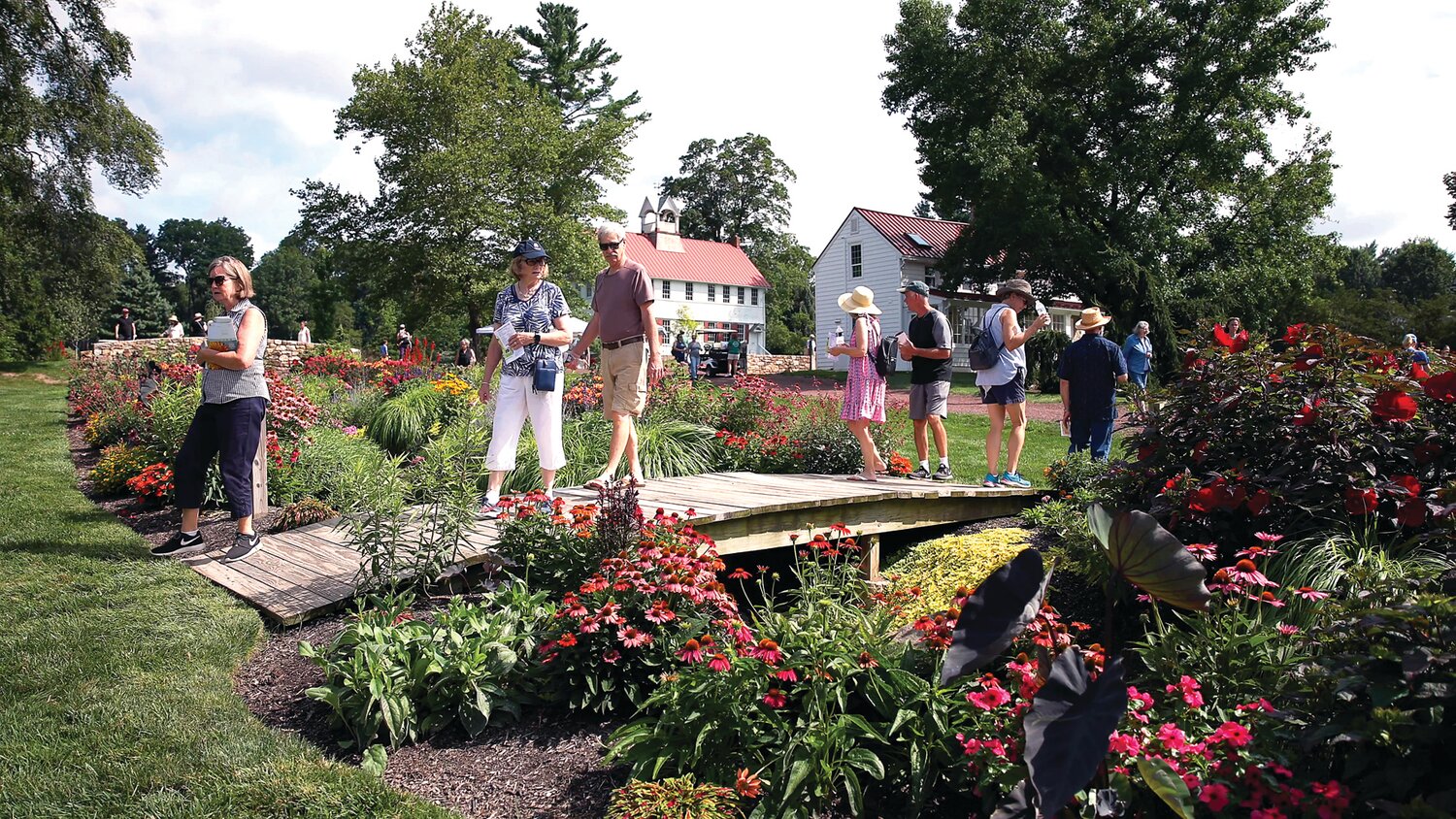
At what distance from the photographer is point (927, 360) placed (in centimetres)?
677

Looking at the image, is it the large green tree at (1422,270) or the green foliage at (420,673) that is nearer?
the green foliage at (420,673)

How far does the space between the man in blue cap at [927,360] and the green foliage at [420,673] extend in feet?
13.2

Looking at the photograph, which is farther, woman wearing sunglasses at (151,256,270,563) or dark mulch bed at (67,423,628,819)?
woman wearing sunglasses at (151,256,270,563)

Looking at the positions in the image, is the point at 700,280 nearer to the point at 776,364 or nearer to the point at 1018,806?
the point at 776,364

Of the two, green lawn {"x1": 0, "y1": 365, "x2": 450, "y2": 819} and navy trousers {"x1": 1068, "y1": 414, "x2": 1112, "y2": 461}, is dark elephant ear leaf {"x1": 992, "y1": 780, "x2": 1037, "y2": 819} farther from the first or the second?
navy trousers {"x1": 1068, "y1": 414, "x2": 1112, "y2": 461}

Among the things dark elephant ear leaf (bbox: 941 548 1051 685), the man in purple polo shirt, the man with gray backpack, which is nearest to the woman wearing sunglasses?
the man in purple polo shirt

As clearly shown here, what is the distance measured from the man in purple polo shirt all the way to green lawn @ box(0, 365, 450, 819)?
2.39 metres

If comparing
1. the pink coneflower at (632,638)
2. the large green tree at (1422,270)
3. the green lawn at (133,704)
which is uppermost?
the large green tree at (1422,270)

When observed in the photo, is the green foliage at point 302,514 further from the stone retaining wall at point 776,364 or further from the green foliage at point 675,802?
the stone retaining wall at point 776,364

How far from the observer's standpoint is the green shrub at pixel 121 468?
7.30 meters

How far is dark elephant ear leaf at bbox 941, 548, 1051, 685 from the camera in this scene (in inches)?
77.0

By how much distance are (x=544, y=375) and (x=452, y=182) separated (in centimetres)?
2246

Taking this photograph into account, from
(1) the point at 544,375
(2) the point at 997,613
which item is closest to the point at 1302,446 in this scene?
(2) the point at 997,613

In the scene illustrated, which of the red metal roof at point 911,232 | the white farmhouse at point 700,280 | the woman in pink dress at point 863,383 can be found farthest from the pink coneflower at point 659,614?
the white farmhouse at point 700,280
